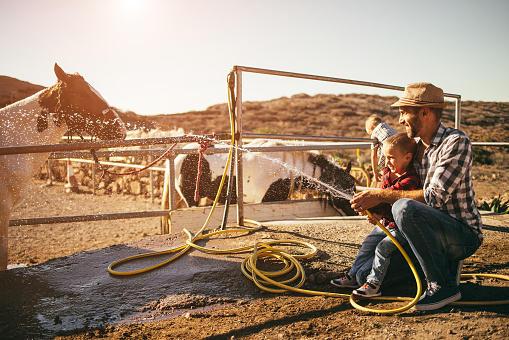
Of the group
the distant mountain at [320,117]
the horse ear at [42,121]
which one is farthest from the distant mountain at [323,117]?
the horse ear at [42,121]

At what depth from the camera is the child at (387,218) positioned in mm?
1973

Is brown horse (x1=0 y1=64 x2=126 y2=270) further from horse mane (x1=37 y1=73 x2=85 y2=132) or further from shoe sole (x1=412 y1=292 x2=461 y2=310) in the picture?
shoe sole (x1=412 y1=292 x2=461 y2=310)

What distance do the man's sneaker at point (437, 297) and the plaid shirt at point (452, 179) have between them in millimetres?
373

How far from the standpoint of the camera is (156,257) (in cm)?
264

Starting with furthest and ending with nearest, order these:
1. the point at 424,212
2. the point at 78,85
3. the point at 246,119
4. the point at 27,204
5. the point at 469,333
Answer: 1. the point at 246,119
2. the point at 27,204
3. the point at 78,85
4. the point at 424,212
5. the point at 469,333

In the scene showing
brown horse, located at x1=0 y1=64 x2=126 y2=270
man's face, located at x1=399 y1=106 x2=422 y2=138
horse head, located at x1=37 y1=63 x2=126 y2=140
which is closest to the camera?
man's face, located at x1=399 y1=106 x2=422 y2=138

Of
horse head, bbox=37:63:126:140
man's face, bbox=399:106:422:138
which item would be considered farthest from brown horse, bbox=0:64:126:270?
man's face, bbox=399:106:422:138

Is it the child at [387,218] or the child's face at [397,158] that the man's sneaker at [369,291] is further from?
the child's face at [397,158]

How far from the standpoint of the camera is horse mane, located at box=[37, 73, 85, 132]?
3.31m

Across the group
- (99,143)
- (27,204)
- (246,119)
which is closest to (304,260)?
(99,143)

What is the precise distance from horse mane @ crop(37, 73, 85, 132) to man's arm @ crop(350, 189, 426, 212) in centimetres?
304

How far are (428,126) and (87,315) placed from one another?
7.33ft

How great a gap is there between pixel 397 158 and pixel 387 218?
0.38m

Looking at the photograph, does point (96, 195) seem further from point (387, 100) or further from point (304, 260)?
point (387, 100)
